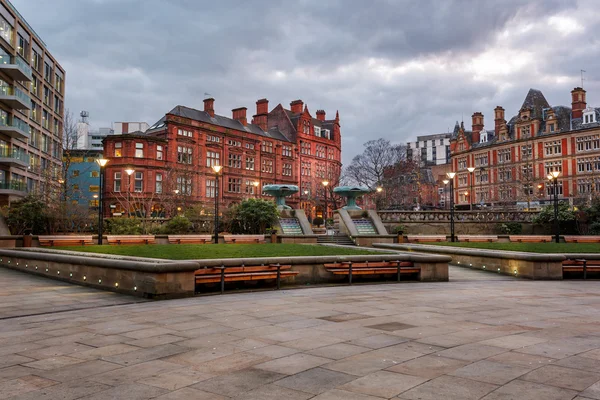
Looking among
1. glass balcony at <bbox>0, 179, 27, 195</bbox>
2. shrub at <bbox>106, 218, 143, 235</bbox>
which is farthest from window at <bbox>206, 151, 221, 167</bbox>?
shrub at <bbox>106, 218, 143, 235</bbox>

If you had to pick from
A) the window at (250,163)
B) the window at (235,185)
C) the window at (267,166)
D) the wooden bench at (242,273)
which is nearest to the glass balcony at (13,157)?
the window at (235,185)

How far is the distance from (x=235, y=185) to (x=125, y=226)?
36.7m

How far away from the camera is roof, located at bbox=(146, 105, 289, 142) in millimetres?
62719

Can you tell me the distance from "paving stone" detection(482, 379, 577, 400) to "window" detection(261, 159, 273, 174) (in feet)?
230

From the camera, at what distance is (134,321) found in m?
9.40

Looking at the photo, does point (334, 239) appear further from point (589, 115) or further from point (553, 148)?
point (589, 115)

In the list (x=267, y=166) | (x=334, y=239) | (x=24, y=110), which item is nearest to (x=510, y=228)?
(x=334, y=239)

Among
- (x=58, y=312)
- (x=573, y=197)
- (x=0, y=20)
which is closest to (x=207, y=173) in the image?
(x=0, y=20)

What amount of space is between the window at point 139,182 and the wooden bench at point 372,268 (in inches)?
1825

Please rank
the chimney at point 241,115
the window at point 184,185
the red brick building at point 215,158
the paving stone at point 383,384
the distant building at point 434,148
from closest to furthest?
the paving stone at point 383,384 < the window at point 184,185 < the red brick building at point 215,158 < the chimney at point 241,115 < the distant building at point 434,148

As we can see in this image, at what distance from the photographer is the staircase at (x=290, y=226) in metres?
34.3

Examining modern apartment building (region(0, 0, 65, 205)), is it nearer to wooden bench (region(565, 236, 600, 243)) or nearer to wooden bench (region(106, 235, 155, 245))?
wooden bench (region(106, 235, 155, 245))

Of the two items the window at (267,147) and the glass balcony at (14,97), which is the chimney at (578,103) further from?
the glass balcony at (14,97)

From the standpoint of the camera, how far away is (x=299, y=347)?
728cm
